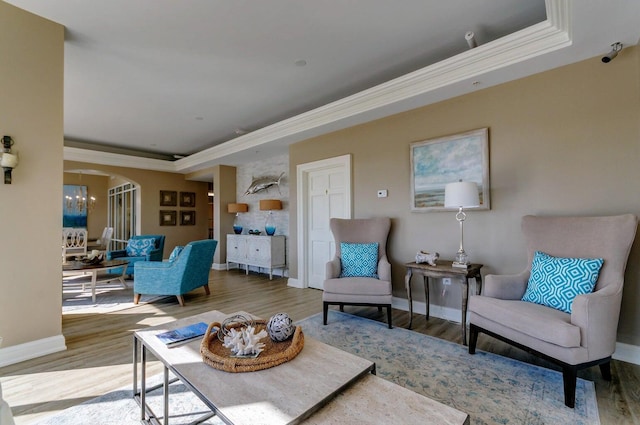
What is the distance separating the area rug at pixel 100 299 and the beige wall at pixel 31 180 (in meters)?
1.36

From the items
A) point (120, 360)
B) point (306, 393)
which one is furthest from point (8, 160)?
point (306, 393)

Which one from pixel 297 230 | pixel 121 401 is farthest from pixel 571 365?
pixel 297 230

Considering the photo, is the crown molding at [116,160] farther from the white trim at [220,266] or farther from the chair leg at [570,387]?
the chair leg at [570,387]

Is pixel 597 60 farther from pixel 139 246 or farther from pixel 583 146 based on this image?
pixel 139 246

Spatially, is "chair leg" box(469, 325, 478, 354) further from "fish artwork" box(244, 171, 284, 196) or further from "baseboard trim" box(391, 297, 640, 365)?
"fish artwork" box(244, 171, 284, 196)

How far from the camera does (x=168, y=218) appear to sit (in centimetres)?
791

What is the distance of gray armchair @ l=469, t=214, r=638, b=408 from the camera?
1.90 metres

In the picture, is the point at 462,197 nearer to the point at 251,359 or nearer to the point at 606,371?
the point at 606,371

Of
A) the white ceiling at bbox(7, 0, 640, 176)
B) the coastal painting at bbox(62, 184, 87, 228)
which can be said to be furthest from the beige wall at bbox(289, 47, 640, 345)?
the coastal painting at bbox(62, 184, 87, 228)

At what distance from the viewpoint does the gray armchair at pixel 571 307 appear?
6.23 ft

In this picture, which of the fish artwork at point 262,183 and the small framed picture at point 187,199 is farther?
the small framed picture at point 187,199

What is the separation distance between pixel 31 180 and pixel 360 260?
330 centimetres

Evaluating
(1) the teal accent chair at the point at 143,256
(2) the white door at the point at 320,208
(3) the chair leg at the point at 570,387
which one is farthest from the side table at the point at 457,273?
(1) the teal accent chair at the point at 143,256

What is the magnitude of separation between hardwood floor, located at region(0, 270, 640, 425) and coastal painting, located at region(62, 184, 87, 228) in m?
7.55
